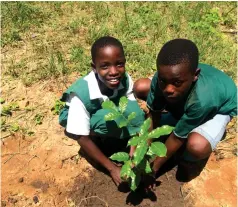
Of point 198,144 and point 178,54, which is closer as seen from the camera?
point 178,54

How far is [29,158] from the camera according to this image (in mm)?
2658

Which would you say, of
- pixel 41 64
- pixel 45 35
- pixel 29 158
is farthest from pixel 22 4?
pixel 29 158

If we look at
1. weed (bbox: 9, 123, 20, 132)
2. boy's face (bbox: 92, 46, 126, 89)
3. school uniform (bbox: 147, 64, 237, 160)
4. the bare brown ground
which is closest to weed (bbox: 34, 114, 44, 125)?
the bare brown ground

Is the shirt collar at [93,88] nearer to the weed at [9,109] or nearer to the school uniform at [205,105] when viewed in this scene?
the school uniform at [205,105]

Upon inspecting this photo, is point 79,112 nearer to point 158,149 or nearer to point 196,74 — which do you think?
point 158,149

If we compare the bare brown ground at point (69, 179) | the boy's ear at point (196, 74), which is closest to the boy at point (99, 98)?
the bare brown ground at point (69, 179)

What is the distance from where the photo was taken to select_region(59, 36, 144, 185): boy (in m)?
2.13

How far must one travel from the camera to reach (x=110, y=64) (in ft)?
6.98

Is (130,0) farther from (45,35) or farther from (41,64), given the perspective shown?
(41,64)

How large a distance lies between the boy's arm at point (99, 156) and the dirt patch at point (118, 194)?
0.11 m

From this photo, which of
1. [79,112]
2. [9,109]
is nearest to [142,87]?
[79,112]

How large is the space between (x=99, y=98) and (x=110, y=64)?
270mm

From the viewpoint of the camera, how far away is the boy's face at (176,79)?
1.76 m

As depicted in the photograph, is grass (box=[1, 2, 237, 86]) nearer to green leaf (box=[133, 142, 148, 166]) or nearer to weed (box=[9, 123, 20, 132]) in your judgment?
weed (box=[9, 123, 20, 132])
